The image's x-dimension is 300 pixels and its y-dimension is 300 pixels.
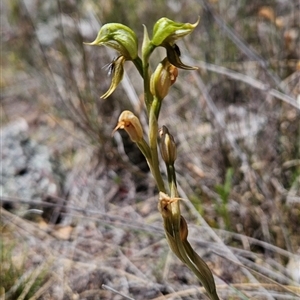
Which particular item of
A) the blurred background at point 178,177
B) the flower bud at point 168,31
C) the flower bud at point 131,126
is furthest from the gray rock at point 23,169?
the flower bud at point 168,31

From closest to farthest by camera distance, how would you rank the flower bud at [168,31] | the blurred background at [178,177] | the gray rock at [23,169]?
the flower bud at [168,31], the blurred background at [178,177], the gray rock at [23,169]

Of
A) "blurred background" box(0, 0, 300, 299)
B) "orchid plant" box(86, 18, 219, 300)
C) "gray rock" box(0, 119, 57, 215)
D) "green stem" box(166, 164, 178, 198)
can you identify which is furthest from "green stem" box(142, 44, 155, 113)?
"gray rock" box(0, 119, 57, 215)

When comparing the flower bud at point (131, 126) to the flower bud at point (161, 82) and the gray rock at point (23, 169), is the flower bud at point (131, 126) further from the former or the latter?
the gray rock at point (23, 169)

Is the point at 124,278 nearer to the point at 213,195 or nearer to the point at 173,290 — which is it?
the point at 173,290

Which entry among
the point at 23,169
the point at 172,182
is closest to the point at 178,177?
the point at 23,169

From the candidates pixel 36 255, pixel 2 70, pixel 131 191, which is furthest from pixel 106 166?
pixel 2 70
